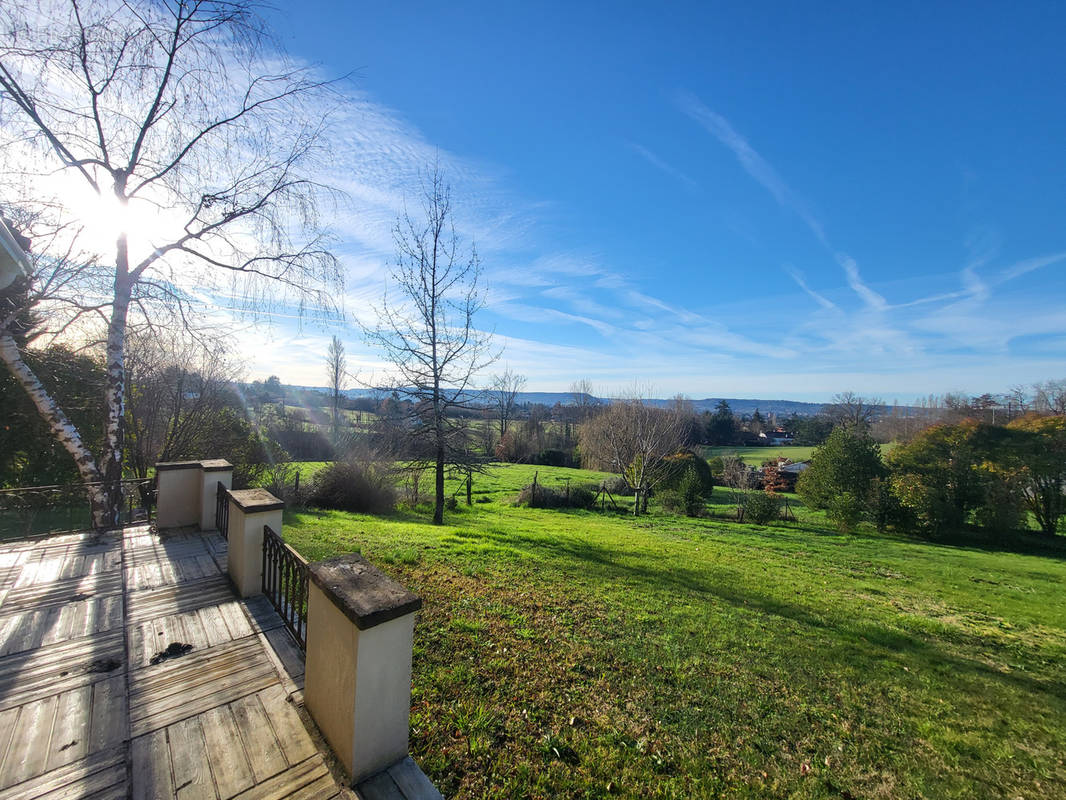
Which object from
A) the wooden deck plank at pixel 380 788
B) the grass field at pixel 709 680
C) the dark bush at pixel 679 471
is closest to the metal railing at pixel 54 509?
the grass field at pixel 709 680

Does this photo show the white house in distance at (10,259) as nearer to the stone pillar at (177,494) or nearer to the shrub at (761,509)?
the stone pillar at (177,494)

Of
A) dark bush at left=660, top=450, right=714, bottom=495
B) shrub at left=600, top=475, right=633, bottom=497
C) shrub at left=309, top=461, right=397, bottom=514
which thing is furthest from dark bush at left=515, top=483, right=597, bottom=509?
shrub at left=309, top=461, right=397, bottom=514

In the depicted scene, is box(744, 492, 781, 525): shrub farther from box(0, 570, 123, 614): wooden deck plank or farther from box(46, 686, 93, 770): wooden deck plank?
box(46, 686, 93, 770): wooden deck plank

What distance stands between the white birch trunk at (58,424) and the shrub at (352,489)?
23.0ft

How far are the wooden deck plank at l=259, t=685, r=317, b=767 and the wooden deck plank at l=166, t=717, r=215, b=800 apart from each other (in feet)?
1.10

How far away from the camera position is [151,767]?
7.18ft

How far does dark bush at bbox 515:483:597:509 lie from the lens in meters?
19.5

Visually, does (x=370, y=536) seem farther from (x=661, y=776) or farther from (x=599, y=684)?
(x=661, y=776)

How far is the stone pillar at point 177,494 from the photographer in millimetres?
5934

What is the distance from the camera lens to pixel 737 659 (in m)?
4.35

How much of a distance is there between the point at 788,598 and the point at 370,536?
7573mm

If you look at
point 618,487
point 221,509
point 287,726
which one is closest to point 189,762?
point 287,726

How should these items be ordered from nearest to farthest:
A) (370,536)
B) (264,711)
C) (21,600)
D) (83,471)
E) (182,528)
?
(264,711) < (21,600) < (182,528) < (83,471) < (370,536)

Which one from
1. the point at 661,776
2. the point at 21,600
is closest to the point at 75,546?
the point at 21,600
